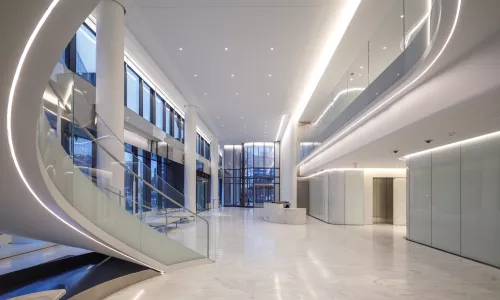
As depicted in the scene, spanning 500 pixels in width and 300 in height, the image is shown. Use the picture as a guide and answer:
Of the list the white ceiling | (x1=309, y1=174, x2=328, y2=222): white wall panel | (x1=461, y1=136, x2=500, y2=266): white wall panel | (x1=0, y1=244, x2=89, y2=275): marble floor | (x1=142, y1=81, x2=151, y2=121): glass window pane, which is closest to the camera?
(x1=0, y1=244, x2=89, y2=275): marble floor

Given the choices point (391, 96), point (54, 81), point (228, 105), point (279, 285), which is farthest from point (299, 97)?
point (54, 81)

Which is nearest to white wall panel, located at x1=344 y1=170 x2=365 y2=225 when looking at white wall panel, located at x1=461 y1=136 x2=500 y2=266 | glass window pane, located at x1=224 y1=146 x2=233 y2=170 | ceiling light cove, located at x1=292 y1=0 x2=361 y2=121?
ceiling light cove, located at x1=292 y1=0 x2=361 y2=121

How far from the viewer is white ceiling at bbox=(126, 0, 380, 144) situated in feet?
29.2

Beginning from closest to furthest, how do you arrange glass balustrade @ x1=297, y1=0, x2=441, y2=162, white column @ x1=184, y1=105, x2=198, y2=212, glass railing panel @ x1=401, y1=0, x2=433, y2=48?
glass railing panel @ x1=401, y1=0, x2=433, y2=48 < glass balustrade @ x1=297, y1=0, x2=441, y2=162 < white column @ x1=184, y1=105, x2=198, y2=212

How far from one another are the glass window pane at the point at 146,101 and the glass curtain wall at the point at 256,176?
2051cm

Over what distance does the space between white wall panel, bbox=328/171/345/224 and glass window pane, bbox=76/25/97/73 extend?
12.7 metres

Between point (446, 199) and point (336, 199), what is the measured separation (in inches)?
321

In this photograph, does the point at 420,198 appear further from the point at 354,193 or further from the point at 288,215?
the point at 288,215

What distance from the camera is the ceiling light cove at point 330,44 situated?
9.00 m

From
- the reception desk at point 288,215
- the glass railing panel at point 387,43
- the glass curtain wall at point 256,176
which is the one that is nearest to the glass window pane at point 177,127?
the reception desk at point 288,215

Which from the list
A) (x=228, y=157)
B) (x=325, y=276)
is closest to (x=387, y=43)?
(x=325, y=276)

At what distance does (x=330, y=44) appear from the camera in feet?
36.5

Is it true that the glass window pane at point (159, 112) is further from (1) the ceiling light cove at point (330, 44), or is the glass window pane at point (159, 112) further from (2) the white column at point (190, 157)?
(1) the ceiling light cove at point (330, 44)

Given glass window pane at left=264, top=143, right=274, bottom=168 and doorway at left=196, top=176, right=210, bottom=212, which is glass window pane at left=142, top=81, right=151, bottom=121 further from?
glass window pane at left=264, top=143, right=274, bottom=168
